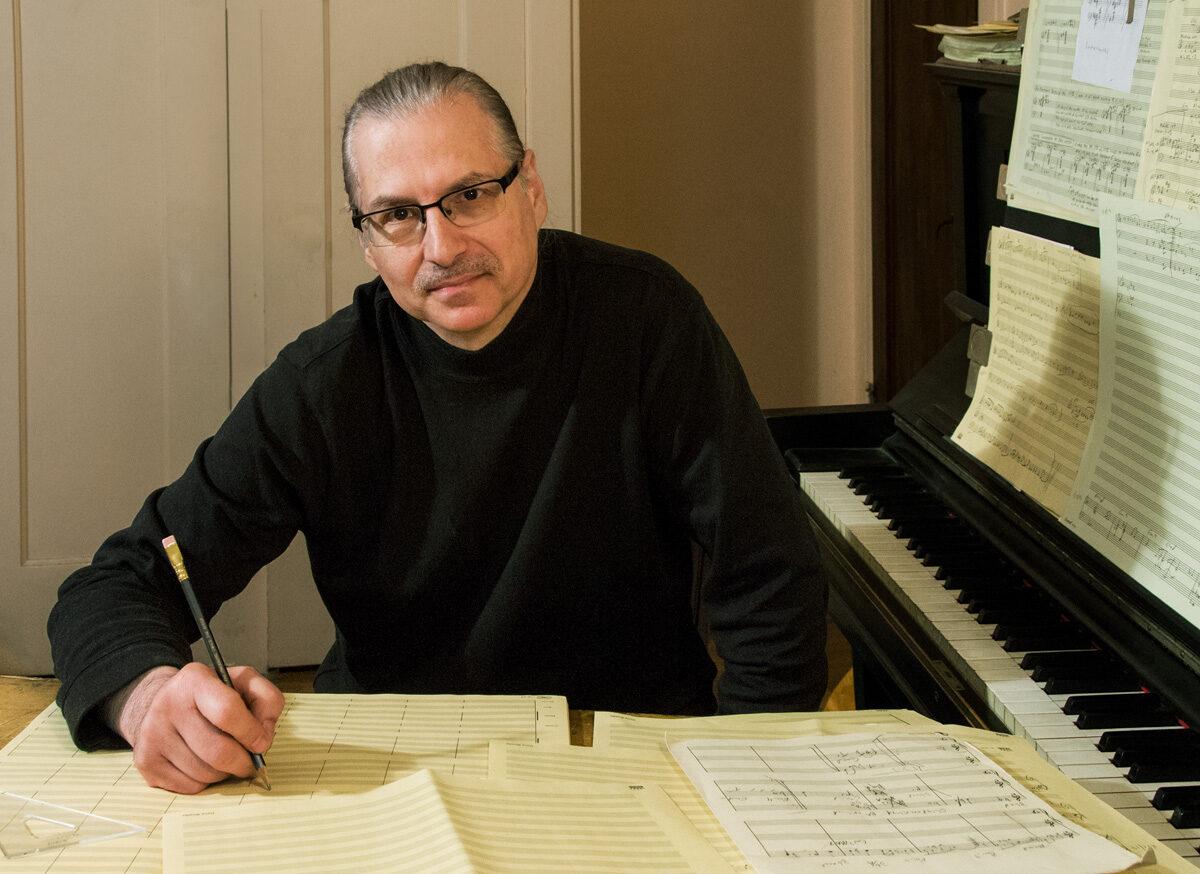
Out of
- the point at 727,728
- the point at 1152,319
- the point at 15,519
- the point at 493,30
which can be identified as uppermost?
the point at 493,30

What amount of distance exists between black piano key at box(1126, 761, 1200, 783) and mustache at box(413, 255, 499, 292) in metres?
0.82

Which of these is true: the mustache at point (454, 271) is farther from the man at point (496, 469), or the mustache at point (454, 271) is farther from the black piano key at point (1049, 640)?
the black piano key at point (1049, 640)

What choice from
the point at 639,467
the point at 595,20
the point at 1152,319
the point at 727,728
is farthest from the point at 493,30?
the point at 727,728

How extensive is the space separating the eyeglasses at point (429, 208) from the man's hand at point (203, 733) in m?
0.57

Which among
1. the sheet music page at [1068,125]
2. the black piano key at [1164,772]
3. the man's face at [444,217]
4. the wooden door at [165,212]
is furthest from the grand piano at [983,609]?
the wooden door at [165,212]

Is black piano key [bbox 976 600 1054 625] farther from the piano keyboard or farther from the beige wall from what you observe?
the beige wall

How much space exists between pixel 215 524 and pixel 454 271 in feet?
1.29

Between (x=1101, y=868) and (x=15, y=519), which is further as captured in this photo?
(x=15, y=519)

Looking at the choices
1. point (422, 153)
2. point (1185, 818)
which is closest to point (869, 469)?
point (422, 153)

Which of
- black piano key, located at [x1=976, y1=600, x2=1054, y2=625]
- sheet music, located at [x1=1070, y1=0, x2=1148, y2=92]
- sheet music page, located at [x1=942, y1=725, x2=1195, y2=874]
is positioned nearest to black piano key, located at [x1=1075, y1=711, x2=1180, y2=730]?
sheet music page, located at [x1=942, y1=725, x2=1195, y2=874]

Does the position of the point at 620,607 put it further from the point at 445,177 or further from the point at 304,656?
the point at 304,656

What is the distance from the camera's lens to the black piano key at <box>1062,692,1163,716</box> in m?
1.18

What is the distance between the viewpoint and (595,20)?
3.80 meters

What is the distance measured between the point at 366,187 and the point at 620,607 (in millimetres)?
579
